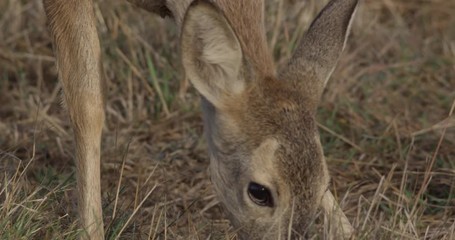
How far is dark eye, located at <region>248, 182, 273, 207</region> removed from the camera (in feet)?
17.7

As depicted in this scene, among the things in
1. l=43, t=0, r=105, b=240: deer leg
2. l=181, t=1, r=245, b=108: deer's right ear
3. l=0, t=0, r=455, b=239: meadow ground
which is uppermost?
l=181, t=1, r=245, b=108: deer's right ear

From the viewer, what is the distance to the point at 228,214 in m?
5.66

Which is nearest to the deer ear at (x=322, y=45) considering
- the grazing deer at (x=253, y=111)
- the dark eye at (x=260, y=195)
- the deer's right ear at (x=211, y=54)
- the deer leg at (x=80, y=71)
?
the grazing deer at (x=253, y=111)

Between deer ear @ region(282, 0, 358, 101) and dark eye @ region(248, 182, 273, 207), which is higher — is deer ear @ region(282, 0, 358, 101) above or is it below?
above

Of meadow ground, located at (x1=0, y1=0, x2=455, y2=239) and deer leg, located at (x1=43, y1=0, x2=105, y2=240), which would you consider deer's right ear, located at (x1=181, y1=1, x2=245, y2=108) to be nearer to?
meadow ground, located at (x1=0, y1=0, x2=455, y2=239)

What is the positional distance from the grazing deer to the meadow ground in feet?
0.56

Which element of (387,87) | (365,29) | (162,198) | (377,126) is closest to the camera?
(162,198)

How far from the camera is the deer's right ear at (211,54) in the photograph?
529 centimetres

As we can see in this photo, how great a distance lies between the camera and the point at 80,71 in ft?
20.6

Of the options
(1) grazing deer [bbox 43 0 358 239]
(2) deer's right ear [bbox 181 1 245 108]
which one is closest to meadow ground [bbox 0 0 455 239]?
(1) grazing deer [bbox 43 0 358 239]

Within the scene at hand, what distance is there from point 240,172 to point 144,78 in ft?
8.84

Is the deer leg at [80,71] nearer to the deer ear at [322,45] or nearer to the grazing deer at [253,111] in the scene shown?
the grazing deer at [253,111]

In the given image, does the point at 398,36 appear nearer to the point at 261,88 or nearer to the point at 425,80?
the point at 425,80

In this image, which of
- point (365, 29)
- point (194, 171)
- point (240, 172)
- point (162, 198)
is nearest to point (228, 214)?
point (240, 172)
